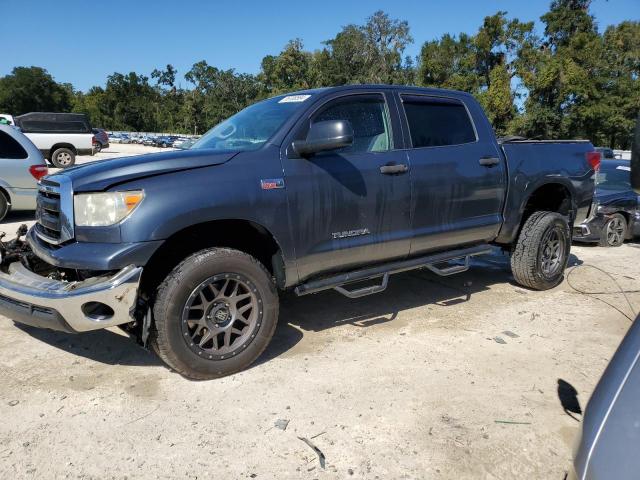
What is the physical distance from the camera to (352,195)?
3.82 m

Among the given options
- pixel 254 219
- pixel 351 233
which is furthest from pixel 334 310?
pixel 254 219

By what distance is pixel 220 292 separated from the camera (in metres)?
3.35

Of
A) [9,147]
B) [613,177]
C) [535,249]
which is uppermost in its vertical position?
[9,147]

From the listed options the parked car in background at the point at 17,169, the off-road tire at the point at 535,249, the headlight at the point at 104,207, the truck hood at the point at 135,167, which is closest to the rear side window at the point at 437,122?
the off-road tire at the point at 535,249

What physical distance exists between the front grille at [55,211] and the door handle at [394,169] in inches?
87.3

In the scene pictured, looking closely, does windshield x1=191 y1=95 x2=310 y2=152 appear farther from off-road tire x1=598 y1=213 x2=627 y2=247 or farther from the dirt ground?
off-road tire x1=598 y1=213 x2=627 y2=247

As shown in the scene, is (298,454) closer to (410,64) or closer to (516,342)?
(516,342)

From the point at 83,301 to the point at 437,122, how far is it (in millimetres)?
3281

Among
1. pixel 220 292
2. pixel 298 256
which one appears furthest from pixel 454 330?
pixel 220 292

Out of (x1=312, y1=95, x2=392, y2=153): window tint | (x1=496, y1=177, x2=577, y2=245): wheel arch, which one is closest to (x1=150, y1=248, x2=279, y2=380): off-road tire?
(x1=312, y1=95, x2=392, y2=153): window tint

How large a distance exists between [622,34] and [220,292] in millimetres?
49732

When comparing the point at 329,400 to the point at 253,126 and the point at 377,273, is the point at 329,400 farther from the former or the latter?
the point at 253,126

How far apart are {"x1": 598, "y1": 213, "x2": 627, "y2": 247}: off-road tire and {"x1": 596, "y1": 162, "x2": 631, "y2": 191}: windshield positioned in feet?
2.41

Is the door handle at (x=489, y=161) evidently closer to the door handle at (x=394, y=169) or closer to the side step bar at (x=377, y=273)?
the side step bar at (x=377, y=273)
